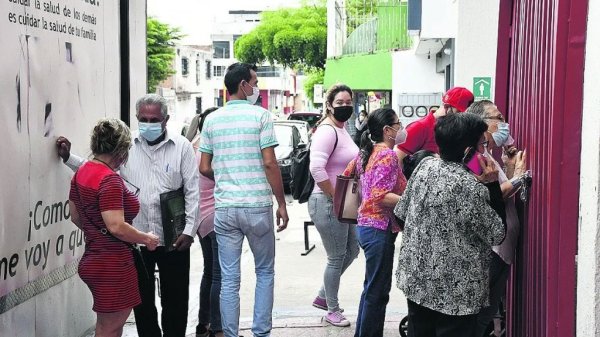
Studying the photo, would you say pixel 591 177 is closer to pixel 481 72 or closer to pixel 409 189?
pixel 409 189

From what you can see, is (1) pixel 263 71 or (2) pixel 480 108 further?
(1) pixel 263 71

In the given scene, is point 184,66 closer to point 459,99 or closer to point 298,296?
point 298,296

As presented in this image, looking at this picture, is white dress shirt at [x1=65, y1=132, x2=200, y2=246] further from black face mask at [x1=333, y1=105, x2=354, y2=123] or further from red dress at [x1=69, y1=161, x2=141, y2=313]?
black face mask at [x1=333, y1=105, x2=354, y2=123]

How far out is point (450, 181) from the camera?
4.41 meters

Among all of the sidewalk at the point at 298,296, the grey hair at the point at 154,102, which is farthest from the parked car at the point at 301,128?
the grey hair at the point at 154,102

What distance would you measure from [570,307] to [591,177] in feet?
2.18

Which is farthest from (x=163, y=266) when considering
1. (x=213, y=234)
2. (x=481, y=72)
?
(x=481, y=72)

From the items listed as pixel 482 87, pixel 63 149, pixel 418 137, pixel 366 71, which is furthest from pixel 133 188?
pixel 366 71

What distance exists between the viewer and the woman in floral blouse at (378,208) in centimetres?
575

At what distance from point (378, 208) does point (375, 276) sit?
18.8 inches

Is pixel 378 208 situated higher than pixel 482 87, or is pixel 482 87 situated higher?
pixel 482 87

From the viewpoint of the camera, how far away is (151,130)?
5680 millimetres

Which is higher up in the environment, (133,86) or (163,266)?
(133,86)

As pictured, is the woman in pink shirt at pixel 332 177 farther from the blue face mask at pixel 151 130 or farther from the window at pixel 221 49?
the window at pixel 221 49
